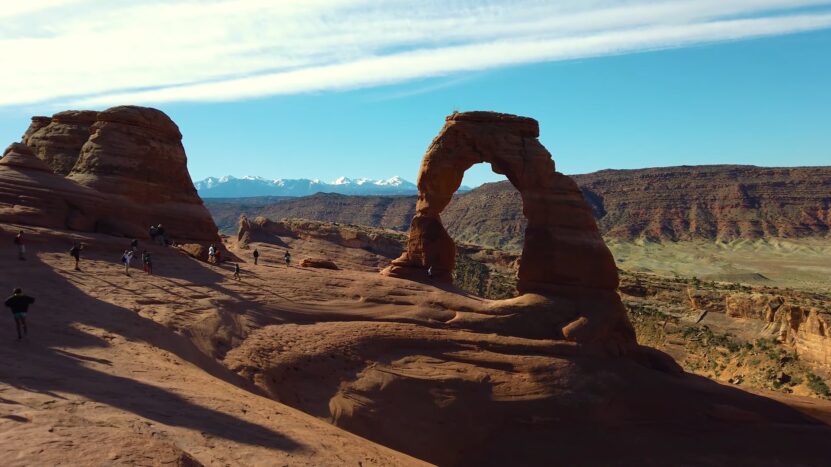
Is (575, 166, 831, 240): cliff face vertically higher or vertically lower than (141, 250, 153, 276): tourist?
higher

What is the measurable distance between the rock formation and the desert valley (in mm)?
105

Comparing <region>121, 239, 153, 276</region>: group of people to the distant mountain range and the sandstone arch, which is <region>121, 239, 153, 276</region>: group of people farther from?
the distant mountain range

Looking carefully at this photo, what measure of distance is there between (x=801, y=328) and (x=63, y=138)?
39807 mm

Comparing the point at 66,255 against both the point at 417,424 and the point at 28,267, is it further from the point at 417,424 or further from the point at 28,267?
the point at 417,424

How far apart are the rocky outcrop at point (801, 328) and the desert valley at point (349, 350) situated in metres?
0.17

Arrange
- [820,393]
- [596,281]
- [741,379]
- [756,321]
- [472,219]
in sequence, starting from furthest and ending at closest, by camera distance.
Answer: [472,219] → [756,321] → [741,379] → [820,393] → [596,281]

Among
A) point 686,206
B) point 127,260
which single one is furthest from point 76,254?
point 686,206

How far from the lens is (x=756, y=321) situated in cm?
4106

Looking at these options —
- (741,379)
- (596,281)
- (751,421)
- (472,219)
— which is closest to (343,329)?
(596,281)

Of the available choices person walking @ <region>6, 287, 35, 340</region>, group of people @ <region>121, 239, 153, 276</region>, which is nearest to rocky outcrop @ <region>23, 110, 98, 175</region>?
group of people @ <region>121, 239, 153, 276</region>

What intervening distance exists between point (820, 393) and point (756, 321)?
15.5 meters

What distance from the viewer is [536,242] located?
24.0 m

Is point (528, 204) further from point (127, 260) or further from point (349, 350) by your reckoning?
point (127, 260)

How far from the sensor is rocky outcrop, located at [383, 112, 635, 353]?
72.6ft
